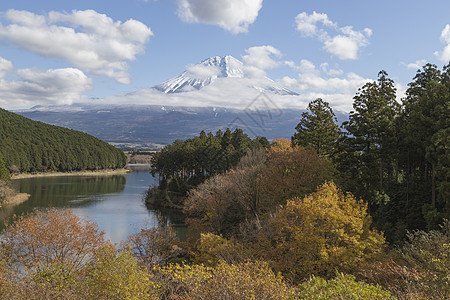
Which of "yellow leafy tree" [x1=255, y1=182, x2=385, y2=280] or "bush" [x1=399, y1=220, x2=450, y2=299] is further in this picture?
"yellow leafy tree" [x1=255, y1=182, x2=385, y2=280]

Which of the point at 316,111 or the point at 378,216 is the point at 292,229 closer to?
the point at 378,216

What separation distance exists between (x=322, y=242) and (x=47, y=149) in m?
116

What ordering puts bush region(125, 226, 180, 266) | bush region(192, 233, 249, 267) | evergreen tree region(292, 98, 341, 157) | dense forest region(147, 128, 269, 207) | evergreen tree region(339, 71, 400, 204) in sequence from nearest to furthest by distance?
bush region(192, 233, 249, 267) → bush region(125, 226, 180, 266) → evergreen tree region(339, 71, 400, 204) → evergreen tree region(292, 98, 341, 157) → dense forest region(147, 128, 269, 207)

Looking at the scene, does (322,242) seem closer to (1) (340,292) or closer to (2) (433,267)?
(2) (433,267)

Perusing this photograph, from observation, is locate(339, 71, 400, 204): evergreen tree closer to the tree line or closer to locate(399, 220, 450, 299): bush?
the tree line

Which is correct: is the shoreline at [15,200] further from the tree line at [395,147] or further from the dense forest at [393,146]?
the tree line at [395,147]

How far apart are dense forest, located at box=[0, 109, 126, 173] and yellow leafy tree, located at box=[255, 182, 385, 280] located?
93046 millimetres

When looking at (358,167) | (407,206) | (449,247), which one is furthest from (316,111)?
(449,247)

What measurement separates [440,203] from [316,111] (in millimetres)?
17240

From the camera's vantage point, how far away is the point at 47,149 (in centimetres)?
11312

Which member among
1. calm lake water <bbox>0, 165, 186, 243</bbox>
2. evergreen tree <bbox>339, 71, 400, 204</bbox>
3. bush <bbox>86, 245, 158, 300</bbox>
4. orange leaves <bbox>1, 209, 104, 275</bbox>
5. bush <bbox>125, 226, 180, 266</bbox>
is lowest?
calm lake water <bbox>0, 165, 186, 243</bbox>

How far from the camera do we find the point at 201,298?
9.38m

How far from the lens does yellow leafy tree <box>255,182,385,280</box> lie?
637 inches

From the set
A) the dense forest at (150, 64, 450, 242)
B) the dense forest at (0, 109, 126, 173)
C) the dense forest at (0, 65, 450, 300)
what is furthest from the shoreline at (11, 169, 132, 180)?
the dense forest at (150, 64, 450, 242)
